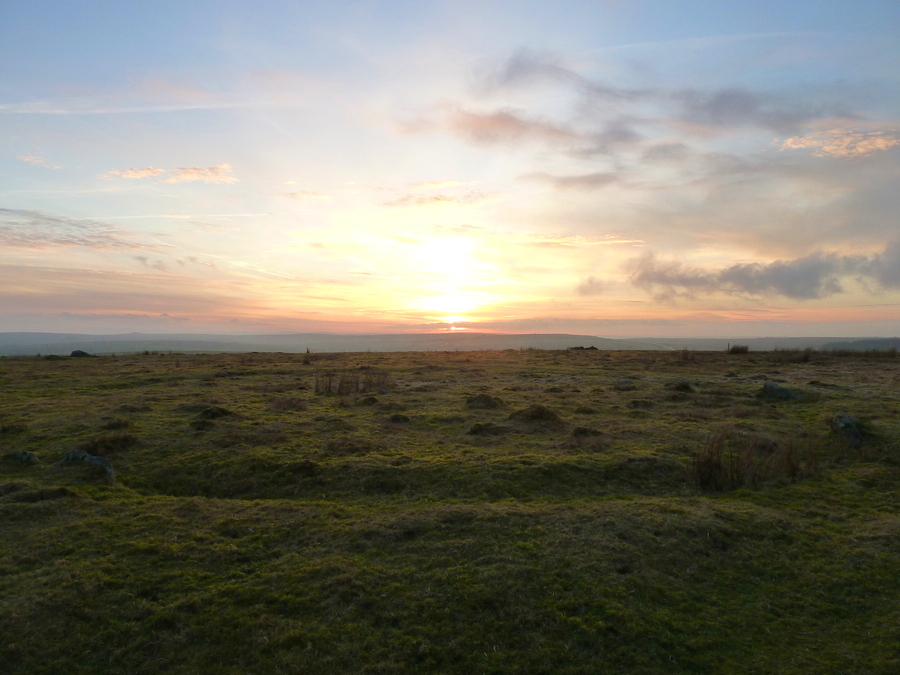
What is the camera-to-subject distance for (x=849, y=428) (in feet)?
55.0

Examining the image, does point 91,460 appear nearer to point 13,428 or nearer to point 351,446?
point 13,428

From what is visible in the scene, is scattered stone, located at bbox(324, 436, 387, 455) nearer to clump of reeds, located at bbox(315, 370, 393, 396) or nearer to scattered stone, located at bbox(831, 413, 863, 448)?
clump of reeds, located at bbox(315, 370, 393, 396)

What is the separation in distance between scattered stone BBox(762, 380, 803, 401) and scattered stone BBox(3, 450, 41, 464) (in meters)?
29.6

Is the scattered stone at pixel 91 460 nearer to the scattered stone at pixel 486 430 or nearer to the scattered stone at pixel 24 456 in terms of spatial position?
the scattered stone at pixel 24 456

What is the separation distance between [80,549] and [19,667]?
3.36 m

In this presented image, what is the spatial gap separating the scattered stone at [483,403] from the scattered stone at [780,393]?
13280 millimetres

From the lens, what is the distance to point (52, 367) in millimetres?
40219

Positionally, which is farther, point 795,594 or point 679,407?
point 679,407

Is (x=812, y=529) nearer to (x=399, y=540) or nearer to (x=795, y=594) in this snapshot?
(x=795, y=594)

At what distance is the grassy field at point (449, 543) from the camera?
736 cm

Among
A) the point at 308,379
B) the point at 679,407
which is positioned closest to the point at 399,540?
the point at 679,407

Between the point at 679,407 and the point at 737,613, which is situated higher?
the point at 679,407

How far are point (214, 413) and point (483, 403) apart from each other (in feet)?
37.3

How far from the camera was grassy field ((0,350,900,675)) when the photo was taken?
7359mm
